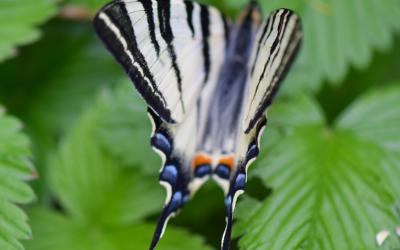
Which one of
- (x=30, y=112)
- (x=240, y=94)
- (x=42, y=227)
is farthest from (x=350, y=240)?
(x=30, y=112)

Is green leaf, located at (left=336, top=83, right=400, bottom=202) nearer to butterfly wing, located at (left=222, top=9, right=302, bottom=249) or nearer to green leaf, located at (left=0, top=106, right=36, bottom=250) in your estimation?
butterfly wing, located at (left=222, top=9, right=302, bottom=249)

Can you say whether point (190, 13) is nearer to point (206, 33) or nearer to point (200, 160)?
point (206, 33)

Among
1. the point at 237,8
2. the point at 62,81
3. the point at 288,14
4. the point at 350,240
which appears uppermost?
the point at 288,14

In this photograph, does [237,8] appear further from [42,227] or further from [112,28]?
[42,227]

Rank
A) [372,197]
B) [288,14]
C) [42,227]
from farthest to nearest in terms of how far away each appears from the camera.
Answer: [42,227] → [372,197] → [288,14]

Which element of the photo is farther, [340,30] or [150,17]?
[340,30]

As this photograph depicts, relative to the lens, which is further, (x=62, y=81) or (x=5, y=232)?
(x=62, y=81)

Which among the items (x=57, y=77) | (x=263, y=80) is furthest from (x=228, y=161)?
(x=57, y=77)
